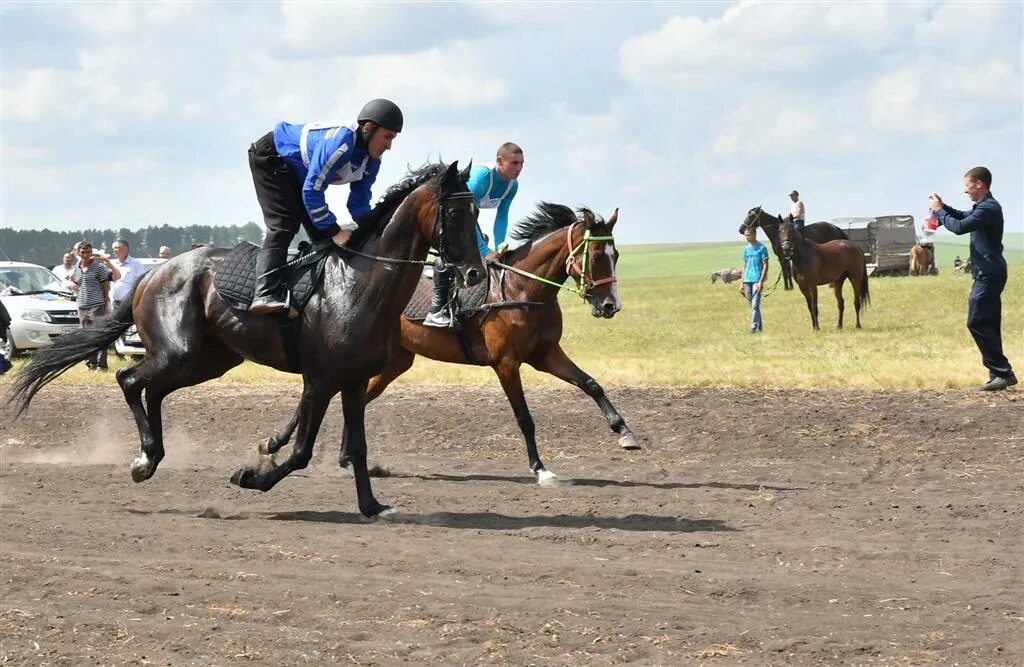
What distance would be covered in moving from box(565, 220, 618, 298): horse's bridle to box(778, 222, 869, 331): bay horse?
1628 centimetres

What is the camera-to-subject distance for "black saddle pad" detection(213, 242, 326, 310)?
9.41 m

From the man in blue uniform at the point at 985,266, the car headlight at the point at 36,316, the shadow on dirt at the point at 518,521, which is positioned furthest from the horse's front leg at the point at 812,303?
the shadow on dirt at the point at 518,521

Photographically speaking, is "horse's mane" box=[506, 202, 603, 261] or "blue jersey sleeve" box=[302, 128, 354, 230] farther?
"horse's mane" box=[506, 202, 603, 261]

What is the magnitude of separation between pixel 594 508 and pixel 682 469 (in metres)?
2.16

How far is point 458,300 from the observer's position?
37.0ft

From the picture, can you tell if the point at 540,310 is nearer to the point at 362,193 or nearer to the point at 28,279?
the point at 362,193

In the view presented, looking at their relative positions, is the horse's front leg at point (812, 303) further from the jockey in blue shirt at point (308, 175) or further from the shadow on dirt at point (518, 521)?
the jockey in blue shirt at point (308, 175)

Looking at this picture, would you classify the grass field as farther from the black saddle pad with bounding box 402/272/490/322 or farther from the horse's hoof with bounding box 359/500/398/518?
the horse's hoof with bounding box 359/500/398/518

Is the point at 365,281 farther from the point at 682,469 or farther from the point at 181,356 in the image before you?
the point at 682,469

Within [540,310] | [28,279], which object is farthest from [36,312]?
[540,310]

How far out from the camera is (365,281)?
9.19m

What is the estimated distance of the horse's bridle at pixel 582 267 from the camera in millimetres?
10719

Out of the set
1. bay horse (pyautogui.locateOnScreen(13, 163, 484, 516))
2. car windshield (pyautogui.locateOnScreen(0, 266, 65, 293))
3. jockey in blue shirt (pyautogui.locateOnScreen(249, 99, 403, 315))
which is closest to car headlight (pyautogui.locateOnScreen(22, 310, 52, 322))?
car windshield (pyautogui.locateOnScreen(0, 266, 65, 293))

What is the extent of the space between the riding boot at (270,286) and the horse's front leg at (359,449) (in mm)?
749
